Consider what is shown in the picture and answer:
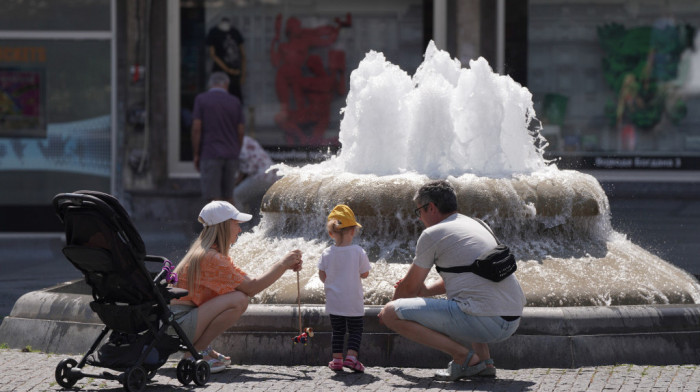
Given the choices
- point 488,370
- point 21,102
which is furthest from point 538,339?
point 21,102

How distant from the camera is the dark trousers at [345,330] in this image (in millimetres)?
6211

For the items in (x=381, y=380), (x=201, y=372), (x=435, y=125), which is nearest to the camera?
(x=201, y=372)

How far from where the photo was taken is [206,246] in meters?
6.17

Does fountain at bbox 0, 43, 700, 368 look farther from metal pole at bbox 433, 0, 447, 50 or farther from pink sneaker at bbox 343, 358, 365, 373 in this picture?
metal pole at bbox 433, 0, 447, 50

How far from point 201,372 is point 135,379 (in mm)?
384

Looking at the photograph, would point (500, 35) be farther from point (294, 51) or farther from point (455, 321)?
point (455, 321)

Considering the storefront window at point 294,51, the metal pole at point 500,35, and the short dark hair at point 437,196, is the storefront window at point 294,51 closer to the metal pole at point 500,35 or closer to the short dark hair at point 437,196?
the metal pole at point 500,35

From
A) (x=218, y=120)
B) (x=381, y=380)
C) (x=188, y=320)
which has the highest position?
A: (x=218, y=120)

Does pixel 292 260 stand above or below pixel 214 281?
above

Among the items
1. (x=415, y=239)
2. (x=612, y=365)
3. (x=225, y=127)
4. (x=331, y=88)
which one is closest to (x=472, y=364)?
(x=612, y=365)

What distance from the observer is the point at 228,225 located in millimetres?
6160

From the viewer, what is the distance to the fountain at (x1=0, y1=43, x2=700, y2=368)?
6.46 m

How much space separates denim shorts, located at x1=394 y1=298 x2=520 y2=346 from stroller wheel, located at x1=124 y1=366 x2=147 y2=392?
1.37m

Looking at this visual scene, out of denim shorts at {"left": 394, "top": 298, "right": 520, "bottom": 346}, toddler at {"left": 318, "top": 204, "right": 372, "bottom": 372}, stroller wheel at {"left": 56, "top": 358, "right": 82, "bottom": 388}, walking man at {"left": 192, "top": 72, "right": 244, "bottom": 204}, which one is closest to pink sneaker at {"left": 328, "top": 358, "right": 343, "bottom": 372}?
toddler at {"left": 318, "top": 204, "right": 372, "bottom": 372}
